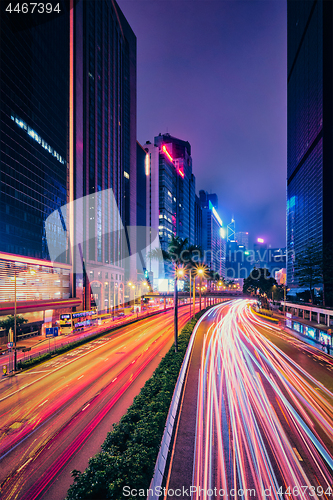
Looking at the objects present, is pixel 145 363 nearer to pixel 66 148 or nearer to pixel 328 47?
pixel 66 148

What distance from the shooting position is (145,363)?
26.7 meters

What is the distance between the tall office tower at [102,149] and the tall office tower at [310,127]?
65062 millimetres

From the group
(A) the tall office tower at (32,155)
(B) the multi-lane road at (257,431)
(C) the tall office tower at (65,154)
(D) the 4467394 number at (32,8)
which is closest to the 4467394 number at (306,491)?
(B) the multi-lane road at (257,431)

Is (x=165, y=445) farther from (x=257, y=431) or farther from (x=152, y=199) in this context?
(x=152, y=199)

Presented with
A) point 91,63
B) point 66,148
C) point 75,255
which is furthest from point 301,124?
point 75,255

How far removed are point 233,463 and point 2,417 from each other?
15540 mm

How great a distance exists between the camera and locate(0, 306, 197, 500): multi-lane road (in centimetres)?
1126

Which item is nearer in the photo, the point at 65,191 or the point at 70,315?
the point at 70,315

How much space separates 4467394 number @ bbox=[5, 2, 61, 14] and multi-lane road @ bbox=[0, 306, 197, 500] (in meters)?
64.4

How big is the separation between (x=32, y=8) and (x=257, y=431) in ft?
272

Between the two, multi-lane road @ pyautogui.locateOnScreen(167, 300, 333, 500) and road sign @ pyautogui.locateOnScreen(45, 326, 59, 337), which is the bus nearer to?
road sign @ pyautogui.locateOnScreen(45, 326, 59, 337)

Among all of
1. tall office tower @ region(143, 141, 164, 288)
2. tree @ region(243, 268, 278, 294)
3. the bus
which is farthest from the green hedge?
tall office tower @ region(143, 141, 164, 288)

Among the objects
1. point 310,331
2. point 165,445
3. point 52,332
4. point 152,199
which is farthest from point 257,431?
point 152,199

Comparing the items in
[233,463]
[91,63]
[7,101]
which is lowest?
[233,463]
